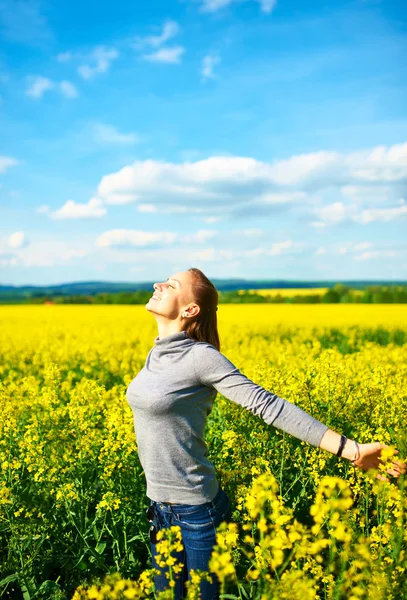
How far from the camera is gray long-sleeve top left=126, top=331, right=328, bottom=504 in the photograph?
2.49 metres

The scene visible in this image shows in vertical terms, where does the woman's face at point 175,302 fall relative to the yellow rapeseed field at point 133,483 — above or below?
above

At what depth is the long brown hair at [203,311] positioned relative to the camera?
2.76 meters

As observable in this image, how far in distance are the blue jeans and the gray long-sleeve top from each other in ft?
0.16

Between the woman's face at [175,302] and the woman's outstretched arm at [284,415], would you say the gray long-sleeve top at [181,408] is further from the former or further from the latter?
the woman's face at [175,302]

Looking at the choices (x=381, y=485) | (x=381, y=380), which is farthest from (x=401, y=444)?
(x=381, y=380)

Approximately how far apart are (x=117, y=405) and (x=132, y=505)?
3.85 ft

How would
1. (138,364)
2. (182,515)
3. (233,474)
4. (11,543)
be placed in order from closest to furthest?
1. (182,515)
2. (11,543)
3. (233,474)
4. (138,364)

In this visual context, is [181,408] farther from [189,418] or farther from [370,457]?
[370,457]

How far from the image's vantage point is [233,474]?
3.44m

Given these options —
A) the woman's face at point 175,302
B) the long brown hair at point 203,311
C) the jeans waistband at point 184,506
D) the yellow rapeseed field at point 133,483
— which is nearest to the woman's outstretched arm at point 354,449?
the yellow rapeseed field at point 133,483

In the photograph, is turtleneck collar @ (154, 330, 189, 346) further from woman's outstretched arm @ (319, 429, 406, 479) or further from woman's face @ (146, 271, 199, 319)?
woman's outstretched arm @ (319, 429, 406, 479)

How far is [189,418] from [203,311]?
0.55 m

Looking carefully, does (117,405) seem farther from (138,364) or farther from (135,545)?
(138,364)

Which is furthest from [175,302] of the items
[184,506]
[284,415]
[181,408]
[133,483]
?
[133,483]
